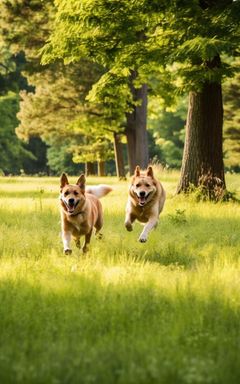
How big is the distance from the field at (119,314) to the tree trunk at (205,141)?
6452mm

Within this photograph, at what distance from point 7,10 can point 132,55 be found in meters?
12.0

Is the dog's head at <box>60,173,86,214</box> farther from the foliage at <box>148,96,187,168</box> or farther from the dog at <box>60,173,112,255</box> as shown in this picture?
the foliage at <box>148,96,187,168</box>

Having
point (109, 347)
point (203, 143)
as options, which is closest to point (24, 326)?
point (109, 347)

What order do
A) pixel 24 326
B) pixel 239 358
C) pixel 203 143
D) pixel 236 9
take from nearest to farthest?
1. pixel 239 358
2. pixel 24 326
3. pixel 236 9
4. pixel 203 143

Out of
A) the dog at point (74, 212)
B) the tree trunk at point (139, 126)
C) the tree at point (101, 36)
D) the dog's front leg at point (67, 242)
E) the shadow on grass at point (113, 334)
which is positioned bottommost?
the shadow on grass at point (113, 334)

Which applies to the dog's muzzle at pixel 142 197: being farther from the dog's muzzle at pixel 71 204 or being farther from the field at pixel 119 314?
the dog's muzzle at pixel 71 204

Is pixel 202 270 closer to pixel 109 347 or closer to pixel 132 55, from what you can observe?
pixel 109 347

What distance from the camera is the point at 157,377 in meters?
4.02

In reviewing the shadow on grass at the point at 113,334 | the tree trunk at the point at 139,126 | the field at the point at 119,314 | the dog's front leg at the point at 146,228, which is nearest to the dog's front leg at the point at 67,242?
the field at the point at 119,314

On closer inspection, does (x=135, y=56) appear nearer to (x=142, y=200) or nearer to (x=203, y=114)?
(x=203, y=114)

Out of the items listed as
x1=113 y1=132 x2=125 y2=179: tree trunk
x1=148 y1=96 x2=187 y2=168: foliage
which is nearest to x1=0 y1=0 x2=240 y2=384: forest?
x1=113 y1=132 x2=125 y2=179: tree trunk

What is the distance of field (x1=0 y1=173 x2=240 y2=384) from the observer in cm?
418

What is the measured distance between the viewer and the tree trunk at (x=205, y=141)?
1579 centimetres

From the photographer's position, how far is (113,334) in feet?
16.3
